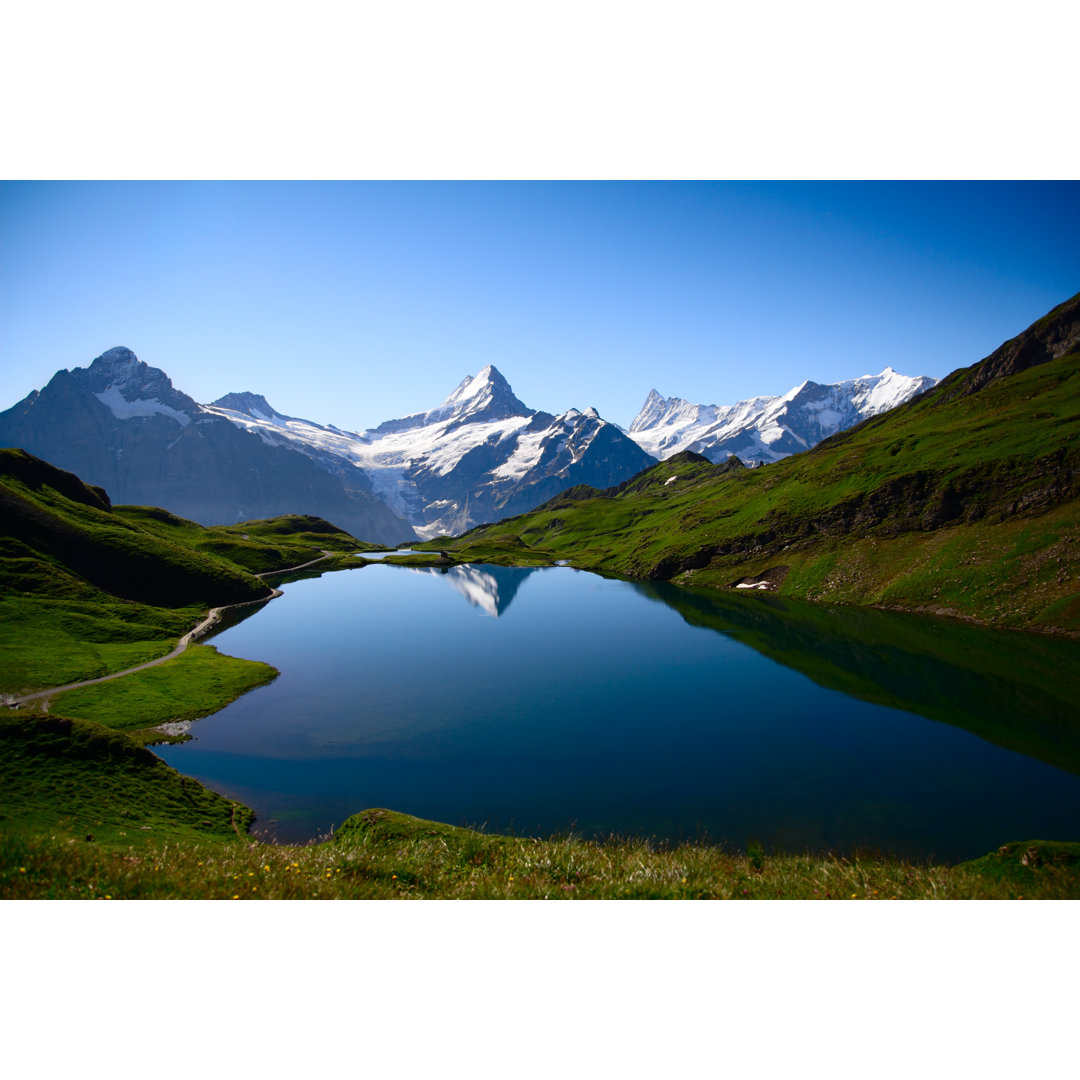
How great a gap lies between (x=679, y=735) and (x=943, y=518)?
7566cm

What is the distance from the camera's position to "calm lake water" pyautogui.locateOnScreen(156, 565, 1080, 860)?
91.2 ft

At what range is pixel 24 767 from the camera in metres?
23.2

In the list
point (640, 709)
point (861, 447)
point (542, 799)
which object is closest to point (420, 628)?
point (640, 709)

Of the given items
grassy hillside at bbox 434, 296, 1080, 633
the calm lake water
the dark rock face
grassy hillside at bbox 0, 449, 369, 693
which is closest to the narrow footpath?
grassy hillside at bbox 0, 449, 369, 693

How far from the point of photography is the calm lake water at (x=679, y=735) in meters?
27.8

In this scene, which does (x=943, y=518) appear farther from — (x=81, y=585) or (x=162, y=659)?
(x=81, y=585)

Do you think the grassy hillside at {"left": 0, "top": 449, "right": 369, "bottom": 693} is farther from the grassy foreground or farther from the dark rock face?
the dark rock face

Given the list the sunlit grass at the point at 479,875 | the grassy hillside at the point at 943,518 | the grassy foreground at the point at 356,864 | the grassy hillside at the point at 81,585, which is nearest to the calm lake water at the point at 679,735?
the grassy foreground at the point at 356,864

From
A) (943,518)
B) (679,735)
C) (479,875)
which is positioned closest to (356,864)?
(479,875)

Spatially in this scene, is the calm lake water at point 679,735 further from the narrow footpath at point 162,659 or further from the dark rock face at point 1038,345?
the dark rock face at point 1038,345

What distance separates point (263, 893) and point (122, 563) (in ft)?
308

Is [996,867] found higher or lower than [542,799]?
higher

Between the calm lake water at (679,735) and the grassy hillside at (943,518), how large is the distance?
378 inches

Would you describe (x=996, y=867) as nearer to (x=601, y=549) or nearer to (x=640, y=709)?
(x=640, y=709)
